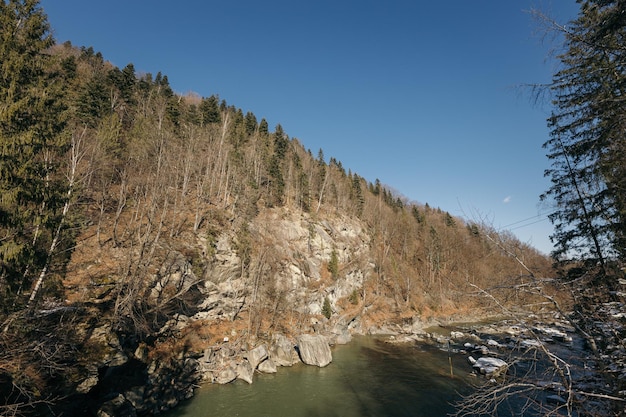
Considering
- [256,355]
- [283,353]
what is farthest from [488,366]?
[256,355]

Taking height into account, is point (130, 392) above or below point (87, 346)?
below

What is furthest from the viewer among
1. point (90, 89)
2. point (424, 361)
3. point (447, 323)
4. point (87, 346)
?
point (447, 323)

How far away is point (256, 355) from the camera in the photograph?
Answer: 2330 centimetres

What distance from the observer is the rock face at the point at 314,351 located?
81.9 ft

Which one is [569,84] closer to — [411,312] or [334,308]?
[334,308]

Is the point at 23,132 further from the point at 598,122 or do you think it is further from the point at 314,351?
the point at 314,351

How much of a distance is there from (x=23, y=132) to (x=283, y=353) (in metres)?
22.9

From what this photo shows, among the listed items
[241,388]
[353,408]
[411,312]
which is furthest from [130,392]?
[411,312]

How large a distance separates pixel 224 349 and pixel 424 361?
739 inches

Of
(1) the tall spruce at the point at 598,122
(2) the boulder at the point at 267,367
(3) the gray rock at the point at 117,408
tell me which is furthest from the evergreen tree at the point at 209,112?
(1) the tall spruce at the point at 598,122

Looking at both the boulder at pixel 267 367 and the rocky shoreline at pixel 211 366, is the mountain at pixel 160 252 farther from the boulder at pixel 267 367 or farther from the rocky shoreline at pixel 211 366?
the boulder at pixel 267 367

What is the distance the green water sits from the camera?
1712 centimetres

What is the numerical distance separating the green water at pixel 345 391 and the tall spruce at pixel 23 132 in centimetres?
1220

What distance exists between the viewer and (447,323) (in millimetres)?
47250
